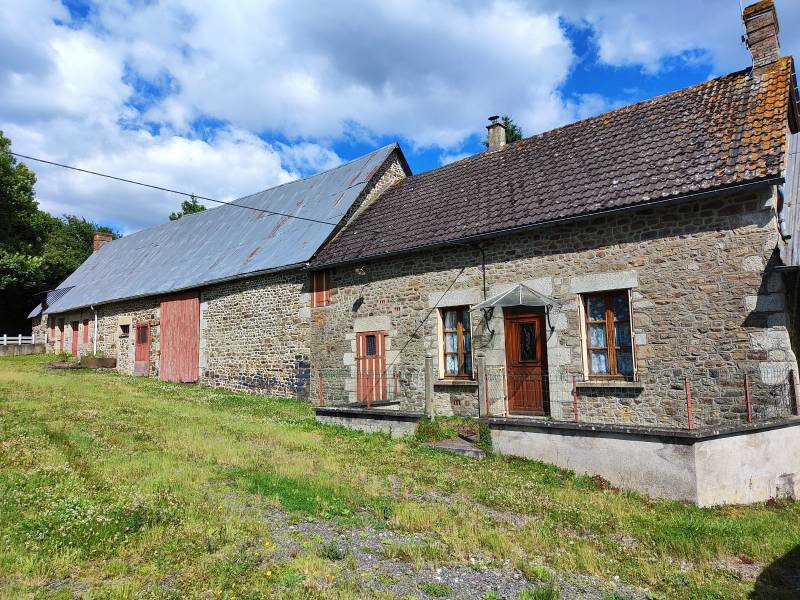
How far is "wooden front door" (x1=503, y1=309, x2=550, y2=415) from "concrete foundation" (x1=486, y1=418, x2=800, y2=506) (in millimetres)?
2646

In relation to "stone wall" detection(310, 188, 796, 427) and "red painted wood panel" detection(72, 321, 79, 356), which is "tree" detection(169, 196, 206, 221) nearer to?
"red painted wood panel" detection(72, 321, 79, 356)

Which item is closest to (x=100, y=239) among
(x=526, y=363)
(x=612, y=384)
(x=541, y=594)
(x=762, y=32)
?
(x=526, y=363)

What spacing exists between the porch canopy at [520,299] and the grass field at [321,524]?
320 cm

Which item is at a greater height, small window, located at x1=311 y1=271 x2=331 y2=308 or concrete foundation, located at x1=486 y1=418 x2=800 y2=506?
small window, located at x1=311 y1=271 x2=331 y2=308

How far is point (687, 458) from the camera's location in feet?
21.8

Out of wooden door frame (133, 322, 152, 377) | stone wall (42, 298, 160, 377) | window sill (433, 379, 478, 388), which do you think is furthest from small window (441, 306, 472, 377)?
wooden door frame (133, 322, 152, 377)

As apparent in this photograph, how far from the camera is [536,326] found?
10.9m

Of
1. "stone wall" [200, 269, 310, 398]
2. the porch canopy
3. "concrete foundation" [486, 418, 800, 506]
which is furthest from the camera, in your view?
"stone wall" [200, 269, 310, 398]

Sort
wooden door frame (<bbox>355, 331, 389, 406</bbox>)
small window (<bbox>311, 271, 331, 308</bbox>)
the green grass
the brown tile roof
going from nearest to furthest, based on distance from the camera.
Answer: the green grass < the brown tile roof < wooden door frame (<bbox>355, 331, 389, 406</bbox>) < small window (<bbox>311, 271, 331, 308</bbox>)

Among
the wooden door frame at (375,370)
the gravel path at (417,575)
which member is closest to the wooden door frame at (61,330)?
the wooden door frame at (375,370)

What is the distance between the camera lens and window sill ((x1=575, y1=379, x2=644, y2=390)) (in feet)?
30.6

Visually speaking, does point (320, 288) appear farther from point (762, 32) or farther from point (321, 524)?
point (762, 32)

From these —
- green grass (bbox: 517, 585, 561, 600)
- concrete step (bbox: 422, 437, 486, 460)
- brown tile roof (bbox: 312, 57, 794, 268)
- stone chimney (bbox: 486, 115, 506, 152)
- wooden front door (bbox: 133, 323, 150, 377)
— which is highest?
stone chimney (bbox: 486, 115, 506, 152)

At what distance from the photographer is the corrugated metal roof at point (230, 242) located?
16.9 meters
